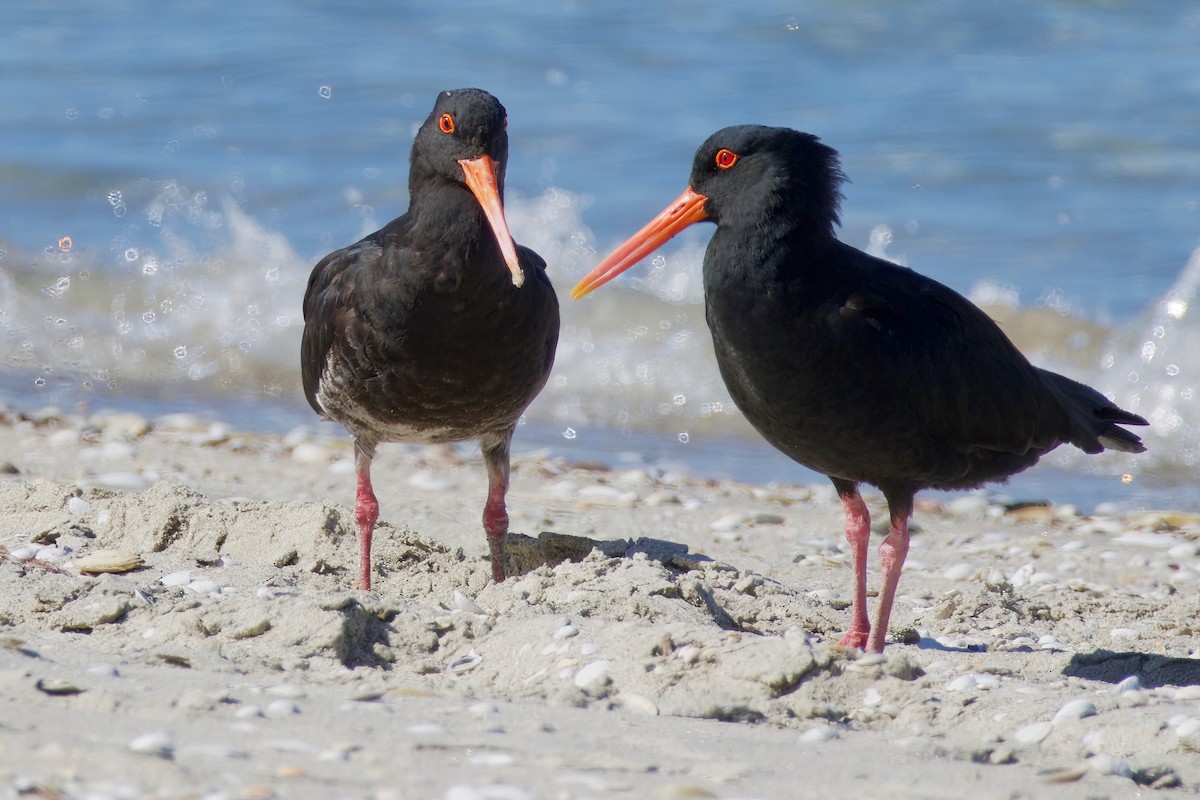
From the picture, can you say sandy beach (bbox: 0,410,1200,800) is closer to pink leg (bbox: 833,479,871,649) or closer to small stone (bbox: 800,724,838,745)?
small stone (bbox: 800,724,838,745)

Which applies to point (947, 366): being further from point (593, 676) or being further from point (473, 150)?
point (473, 150)

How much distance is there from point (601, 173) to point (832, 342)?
929 cm

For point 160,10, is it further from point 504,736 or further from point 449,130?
point 504,736

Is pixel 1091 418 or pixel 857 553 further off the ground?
pixel 1091 418

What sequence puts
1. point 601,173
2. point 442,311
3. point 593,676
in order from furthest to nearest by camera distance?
point 601,173
point 442,311
point 593,676

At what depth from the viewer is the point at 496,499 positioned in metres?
5.64

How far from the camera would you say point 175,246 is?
12.1m

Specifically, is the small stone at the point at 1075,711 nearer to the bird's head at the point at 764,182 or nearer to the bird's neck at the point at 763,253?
the bird's neck at the point at 763,253

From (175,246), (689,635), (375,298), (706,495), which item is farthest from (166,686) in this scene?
(175,246)

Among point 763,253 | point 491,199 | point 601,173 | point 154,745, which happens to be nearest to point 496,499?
point 491,199

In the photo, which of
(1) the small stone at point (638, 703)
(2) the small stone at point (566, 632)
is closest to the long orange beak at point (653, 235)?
(2) the small stone at point (566, 632)

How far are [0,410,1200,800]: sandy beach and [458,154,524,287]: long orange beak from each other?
1.03 metres

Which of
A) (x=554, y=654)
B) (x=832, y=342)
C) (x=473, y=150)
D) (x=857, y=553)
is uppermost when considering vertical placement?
(x=473, y=150)

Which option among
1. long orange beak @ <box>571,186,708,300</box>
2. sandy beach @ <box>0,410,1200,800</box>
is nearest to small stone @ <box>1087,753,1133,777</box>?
sandy beach @ <box>0,410,1200,800</box>
